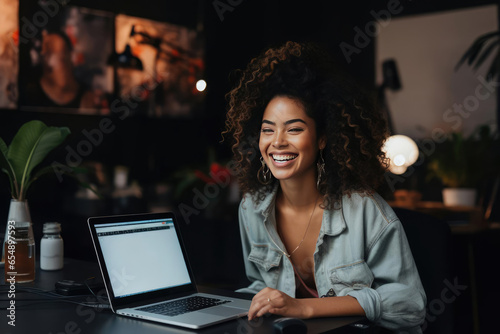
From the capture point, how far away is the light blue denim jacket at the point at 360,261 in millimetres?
1556

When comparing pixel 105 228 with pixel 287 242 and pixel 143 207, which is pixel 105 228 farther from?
pixel 143 207

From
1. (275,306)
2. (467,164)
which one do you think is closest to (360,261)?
(275,306)

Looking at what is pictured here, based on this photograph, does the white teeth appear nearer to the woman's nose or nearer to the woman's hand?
the woman's nose

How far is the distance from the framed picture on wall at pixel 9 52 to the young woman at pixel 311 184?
6.50 feet

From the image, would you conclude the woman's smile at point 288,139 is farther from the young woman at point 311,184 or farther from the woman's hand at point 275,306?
the woman's hand at point 275,306

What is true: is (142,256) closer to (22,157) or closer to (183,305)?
(183,305)

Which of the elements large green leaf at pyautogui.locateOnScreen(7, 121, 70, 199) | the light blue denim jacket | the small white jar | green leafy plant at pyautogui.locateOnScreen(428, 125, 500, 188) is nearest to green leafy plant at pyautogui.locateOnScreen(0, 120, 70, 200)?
large green leaf at pyautogui.locateOnScreen(7, 121, 70, 199)

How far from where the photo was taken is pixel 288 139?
1.80 metres

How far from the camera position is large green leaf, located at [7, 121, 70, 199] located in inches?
79.9

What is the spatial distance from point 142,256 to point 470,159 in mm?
3183

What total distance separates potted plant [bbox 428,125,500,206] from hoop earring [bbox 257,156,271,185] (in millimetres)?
2583

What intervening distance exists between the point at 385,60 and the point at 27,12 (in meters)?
2.98

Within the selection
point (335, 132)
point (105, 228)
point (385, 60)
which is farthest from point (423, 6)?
point (105, 228)

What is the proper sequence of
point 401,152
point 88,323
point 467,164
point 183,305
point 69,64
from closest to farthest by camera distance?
point 88,323 < point 183,305 < point 69,64 < point 467,164 < point 401,152
